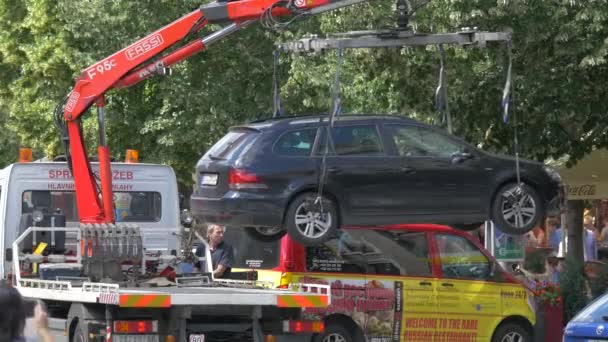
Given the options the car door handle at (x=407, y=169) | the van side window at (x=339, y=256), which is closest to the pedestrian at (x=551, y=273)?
the van side window at (x=339, y=256)

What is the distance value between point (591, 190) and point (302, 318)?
25.6ft

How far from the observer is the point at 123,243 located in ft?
46.2

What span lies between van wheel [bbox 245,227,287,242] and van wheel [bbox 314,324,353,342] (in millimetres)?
1158

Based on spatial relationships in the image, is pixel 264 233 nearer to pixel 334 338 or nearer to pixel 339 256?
pixel 339 256

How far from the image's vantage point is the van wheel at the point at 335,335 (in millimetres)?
15258

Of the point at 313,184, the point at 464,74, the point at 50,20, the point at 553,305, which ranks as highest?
the point at 50,20

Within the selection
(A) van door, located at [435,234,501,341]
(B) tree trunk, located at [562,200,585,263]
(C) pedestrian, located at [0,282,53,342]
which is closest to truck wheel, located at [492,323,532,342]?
(A) van door, located at [435,234,501,341]

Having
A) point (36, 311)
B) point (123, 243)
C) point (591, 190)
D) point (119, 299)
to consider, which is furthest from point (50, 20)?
point (36, 311)

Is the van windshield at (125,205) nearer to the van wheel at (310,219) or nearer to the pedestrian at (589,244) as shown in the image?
the van wheel at (310,219)

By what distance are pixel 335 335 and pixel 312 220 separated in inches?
82.6

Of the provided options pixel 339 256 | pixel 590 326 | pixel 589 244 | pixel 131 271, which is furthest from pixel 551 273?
pixel 589 244

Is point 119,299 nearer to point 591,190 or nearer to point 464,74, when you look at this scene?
point 464,74

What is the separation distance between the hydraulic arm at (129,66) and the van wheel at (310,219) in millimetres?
2037

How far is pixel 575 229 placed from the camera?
69.2 ft
